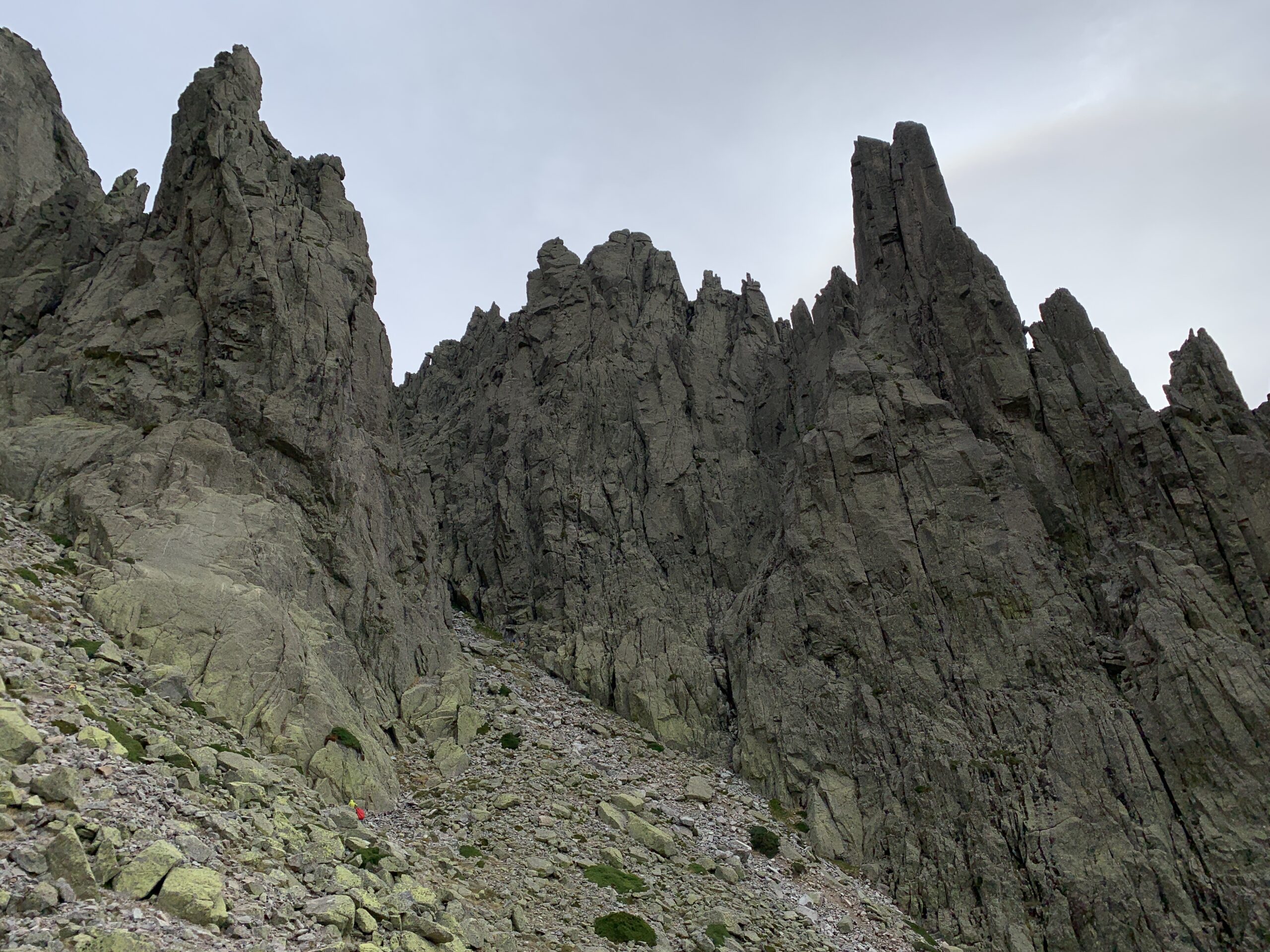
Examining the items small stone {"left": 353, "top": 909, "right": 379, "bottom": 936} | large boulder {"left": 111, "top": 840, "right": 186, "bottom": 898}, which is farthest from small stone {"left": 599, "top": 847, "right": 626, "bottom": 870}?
large boulder {"left": 111, "top": 840, "right": 186, "bottom": 898}

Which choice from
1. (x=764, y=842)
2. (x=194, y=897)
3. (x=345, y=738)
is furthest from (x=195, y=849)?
(x=764, y=842)

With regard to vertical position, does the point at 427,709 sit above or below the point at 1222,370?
below

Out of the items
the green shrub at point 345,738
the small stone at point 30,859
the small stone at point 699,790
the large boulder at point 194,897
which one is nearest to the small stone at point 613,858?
the small stone at point 699,790

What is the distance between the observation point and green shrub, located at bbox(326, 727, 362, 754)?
34688 millimetres

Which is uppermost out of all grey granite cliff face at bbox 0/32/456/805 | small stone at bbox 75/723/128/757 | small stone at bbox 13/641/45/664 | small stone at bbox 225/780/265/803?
grey granite cliff face at bbox 0/32/456/805

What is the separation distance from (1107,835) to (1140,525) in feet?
67.9

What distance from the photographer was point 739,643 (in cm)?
5575

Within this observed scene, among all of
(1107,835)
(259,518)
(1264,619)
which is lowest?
(1107,835)

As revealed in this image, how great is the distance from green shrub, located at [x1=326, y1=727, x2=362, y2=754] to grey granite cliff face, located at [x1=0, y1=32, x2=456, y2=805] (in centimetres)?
27

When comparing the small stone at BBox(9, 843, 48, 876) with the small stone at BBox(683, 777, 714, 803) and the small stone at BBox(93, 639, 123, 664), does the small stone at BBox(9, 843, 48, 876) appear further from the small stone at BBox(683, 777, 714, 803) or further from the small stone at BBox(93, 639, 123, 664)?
the small stone at BBox(683, 777, 714, 803)

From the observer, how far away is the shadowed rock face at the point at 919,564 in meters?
40.5

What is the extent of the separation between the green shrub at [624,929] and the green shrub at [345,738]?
1290cm

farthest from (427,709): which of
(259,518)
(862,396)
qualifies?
(862,396)

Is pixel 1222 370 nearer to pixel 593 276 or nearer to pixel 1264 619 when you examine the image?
pixel 1264 619
